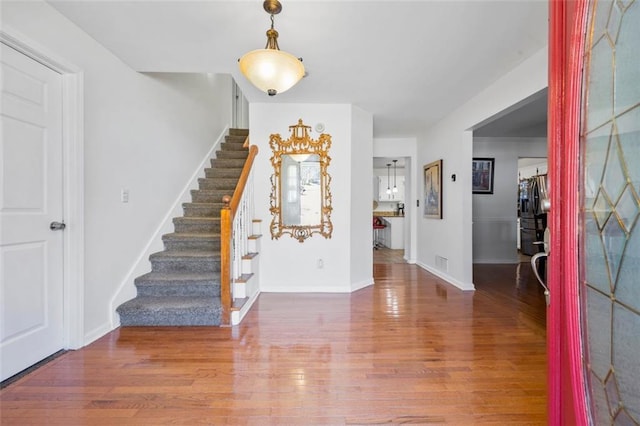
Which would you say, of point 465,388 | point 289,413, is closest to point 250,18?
point 289,413

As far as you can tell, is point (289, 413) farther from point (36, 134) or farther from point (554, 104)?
point (36, 134)

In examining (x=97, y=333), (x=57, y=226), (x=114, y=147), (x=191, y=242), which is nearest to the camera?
(x=57, y=226)

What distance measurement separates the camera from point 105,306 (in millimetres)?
2381

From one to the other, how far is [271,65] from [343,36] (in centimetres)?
77

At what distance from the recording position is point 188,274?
9.58ft

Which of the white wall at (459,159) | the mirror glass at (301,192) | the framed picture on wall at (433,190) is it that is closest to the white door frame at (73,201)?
the mirror glass at (301,192)

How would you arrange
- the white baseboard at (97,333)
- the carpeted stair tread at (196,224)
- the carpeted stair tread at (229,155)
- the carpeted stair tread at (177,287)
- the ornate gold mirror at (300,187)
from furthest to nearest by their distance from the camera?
the carpeted stair tread at (229,155)
the ornate gold mirror at (300,187)
the carpeted stair tread at (196,224)
the carpeted stair tread at (177,287)
the white baseboard at (97,333)

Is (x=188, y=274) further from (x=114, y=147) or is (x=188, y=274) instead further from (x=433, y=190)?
(x=433, y=190)

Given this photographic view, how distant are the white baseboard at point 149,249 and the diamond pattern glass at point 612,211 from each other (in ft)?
10.3

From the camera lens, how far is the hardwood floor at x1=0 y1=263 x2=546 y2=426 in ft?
4.74

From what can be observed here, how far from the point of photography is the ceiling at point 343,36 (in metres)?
1.87

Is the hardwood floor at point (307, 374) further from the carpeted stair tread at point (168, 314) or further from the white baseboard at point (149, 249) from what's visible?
the white baseboard at point (149, 249)

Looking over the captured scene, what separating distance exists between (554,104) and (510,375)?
172cm

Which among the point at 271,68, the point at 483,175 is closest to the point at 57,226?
the point at 271,68
